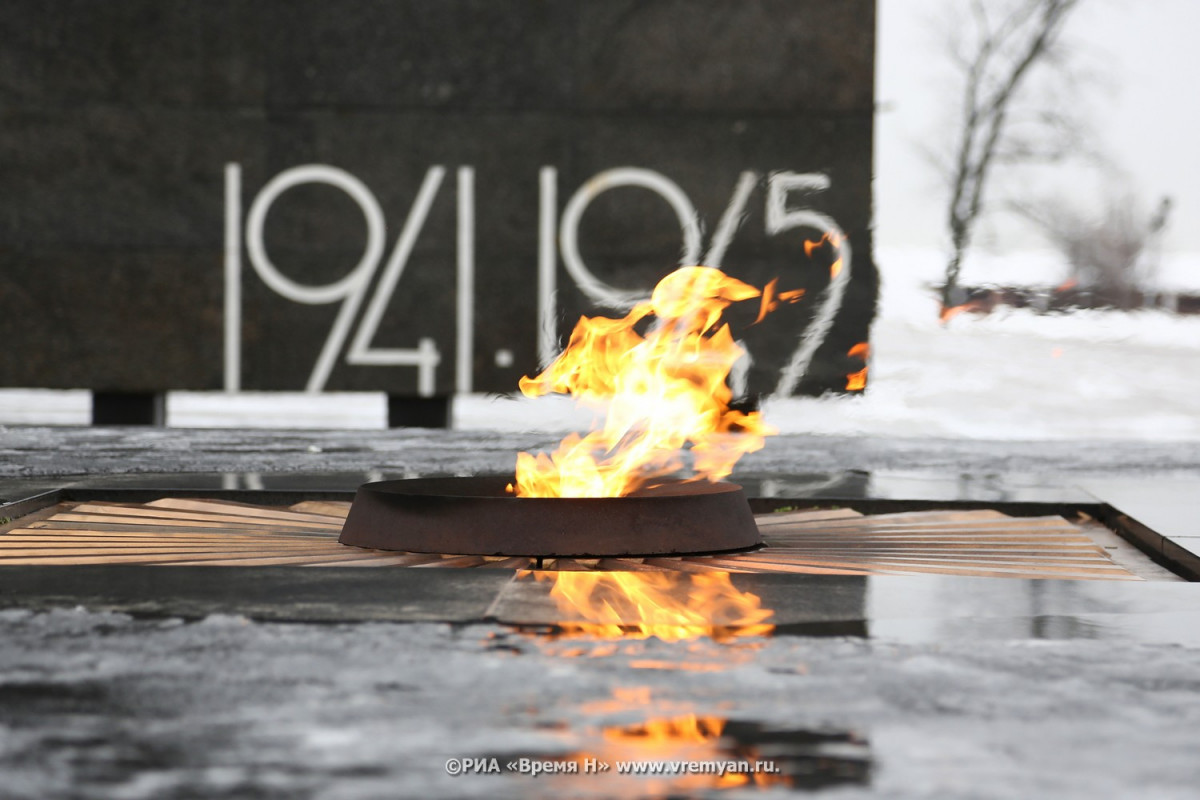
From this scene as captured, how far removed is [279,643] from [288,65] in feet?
28.6

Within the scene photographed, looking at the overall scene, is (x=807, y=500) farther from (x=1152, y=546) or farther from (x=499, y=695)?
(x=499, y=695)

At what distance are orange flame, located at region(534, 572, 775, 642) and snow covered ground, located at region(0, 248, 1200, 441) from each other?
7.10 metres

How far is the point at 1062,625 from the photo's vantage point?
345cm

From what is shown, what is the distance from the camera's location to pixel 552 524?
4.48 m

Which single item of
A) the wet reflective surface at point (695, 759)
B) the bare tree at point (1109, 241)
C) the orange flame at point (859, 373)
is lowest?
the wet reflective surface at point (695, 759)

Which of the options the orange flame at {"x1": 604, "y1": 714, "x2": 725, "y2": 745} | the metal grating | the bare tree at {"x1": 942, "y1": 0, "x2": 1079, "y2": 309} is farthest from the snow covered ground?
the orange flame at {"x1": 604, "y1": 714, "x2": 725, "y2": 745}

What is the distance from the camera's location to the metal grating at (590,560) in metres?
4.52

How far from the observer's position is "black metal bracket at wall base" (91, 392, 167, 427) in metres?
11.4

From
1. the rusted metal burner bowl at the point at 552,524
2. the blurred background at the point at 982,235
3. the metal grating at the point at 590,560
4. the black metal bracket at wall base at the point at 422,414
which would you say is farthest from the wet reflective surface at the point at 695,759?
the black metal bracket at wall base at the point at 422,414

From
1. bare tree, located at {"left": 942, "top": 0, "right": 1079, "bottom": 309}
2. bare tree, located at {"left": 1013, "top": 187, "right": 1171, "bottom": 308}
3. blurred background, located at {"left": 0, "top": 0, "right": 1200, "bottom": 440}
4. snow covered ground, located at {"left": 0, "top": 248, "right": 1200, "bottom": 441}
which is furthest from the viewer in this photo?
bare tree, located at {"left": 942, "top": 0, "right": 1079, "bottom": 309}

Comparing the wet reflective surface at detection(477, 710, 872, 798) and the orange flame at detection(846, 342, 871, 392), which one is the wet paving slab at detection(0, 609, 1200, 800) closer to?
the wet reflective surface at detection(477, 710, 872, 798)

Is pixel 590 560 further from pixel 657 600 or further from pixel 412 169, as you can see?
pixel 412 169

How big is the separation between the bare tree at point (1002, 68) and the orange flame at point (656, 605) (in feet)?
31.7

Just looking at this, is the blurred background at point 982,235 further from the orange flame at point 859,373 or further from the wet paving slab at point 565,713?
the wet paving slab at point 565,713
